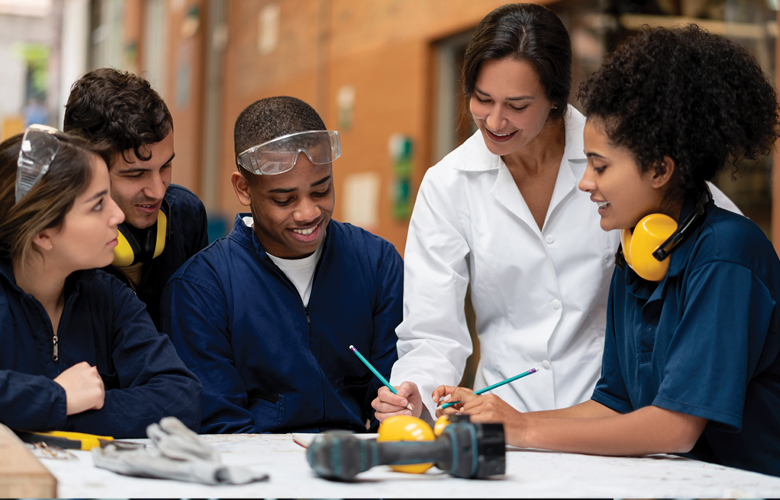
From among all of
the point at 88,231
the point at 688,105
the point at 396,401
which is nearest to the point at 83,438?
the point at 88,231

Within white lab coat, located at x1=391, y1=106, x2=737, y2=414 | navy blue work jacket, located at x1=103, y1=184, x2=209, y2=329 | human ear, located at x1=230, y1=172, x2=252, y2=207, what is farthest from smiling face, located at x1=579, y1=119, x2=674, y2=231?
navy blue work jacket, located at x1=103, y1=184, x2=209, y2=329

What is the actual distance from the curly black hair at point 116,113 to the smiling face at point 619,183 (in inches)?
43.4

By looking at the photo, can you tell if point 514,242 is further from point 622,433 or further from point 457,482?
point 457,482

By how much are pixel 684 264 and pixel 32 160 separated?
1.27 m

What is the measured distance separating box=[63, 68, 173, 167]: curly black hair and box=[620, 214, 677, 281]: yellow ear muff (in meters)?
1.22

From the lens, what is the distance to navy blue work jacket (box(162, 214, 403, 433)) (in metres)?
1.88

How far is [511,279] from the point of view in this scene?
2.04m

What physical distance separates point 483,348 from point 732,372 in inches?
34.0

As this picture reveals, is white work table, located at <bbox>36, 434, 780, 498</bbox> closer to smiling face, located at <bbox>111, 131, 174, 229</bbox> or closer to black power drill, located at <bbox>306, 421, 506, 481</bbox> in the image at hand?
black power drill, located at <bbox>306, 421, 506, 481</bbox>

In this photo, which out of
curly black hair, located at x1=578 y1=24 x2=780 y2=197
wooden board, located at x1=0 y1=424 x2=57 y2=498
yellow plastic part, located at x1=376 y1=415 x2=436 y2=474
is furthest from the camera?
curly black hair, located at x1=578 y1=24 x2=780 y2=197

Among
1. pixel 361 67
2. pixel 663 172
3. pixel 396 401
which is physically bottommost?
pixel 396 401

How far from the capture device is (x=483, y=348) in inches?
83.6

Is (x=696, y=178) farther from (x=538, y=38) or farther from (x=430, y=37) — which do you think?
(x=430, y=37)

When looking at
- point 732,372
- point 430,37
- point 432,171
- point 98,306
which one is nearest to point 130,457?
point 98,306
